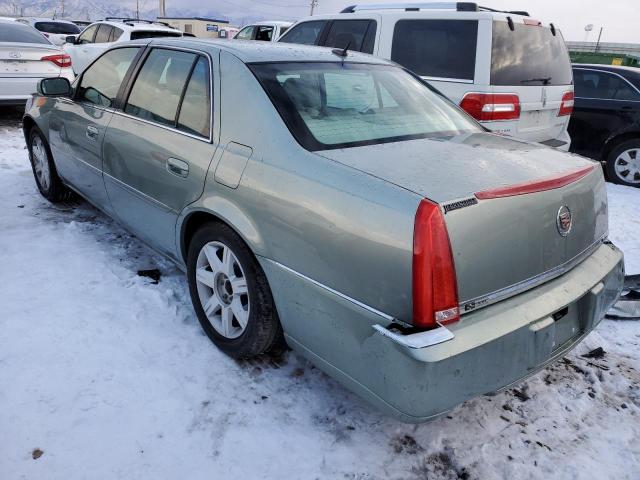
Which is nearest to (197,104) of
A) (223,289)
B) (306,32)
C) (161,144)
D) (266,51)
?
(161,144)

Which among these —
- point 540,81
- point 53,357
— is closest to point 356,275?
point 53,357

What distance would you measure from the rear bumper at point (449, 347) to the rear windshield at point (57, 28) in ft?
66.3

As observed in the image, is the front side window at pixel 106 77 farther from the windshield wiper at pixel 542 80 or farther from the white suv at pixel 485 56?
the windshield wiper at pixel 542 80

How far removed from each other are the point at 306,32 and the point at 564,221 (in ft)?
17.8

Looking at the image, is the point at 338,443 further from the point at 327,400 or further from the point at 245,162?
the point at 245,162

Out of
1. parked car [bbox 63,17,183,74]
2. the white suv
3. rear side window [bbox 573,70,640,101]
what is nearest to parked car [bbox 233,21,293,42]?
parked car [bbox 63,17,183,74]

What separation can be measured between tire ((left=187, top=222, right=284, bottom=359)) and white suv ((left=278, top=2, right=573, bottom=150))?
326 cm

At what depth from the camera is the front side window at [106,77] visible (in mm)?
3559

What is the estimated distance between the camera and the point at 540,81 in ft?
17.3

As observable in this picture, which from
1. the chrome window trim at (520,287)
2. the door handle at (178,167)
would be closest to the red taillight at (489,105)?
the chrome window trim at (520,287)

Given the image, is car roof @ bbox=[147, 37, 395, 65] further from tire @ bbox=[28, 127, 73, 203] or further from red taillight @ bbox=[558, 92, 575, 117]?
red taillight @ bbox=[558, 92, 575, 117]

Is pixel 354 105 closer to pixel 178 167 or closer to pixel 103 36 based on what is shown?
pixel 178 167

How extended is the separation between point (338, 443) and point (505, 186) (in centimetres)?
130

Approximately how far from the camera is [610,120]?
6984 millimetres
